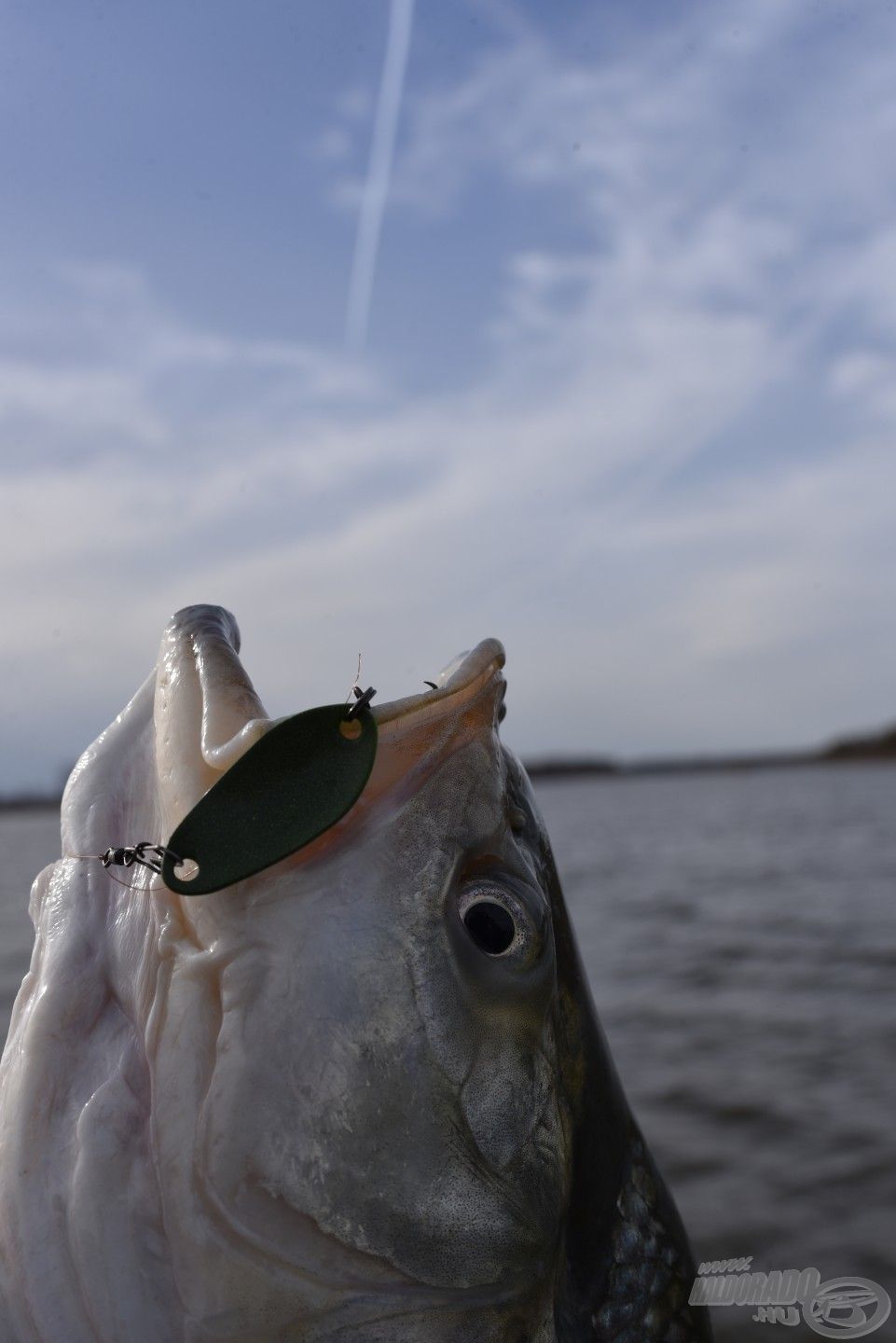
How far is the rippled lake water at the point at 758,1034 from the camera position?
383cm

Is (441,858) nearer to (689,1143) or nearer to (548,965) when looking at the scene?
(548,965)

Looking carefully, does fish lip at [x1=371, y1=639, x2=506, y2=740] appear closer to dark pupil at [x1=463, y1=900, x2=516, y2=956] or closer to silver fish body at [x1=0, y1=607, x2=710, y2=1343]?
silver fish body at [x1=0, y1=607, x2=710, y2=1343]

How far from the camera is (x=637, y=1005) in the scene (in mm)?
6789

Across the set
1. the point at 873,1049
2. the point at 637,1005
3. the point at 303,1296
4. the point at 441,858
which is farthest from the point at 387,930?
the point at 637,1005

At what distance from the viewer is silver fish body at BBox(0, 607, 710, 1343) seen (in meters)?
1.32

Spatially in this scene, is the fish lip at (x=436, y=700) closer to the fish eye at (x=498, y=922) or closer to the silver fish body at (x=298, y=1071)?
the silver fish body at (x=298, y=1071)

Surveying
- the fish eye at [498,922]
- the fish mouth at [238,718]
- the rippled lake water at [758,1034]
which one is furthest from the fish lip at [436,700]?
the rippled lake water at [758,1034]

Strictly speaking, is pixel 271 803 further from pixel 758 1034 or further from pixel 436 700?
pixel 758 1034

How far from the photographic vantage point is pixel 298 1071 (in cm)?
135

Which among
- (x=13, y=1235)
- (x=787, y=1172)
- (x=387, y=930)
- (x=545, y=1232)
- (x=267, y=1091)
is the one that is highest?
(x=387, y=930)

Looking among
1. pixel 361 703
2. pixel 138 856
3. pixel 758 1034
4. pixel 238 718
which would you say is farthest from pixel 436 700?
pixel 758 1034

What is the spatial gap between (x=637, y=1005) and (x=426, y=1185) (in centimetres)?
572

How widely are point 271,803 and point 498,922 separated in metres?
0.35

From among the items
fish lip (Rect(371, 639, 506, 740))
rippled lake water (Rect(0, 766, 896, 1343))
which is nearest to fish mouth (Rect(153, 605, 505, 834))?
fish lip (Rect(371, 639, 506, 740))
